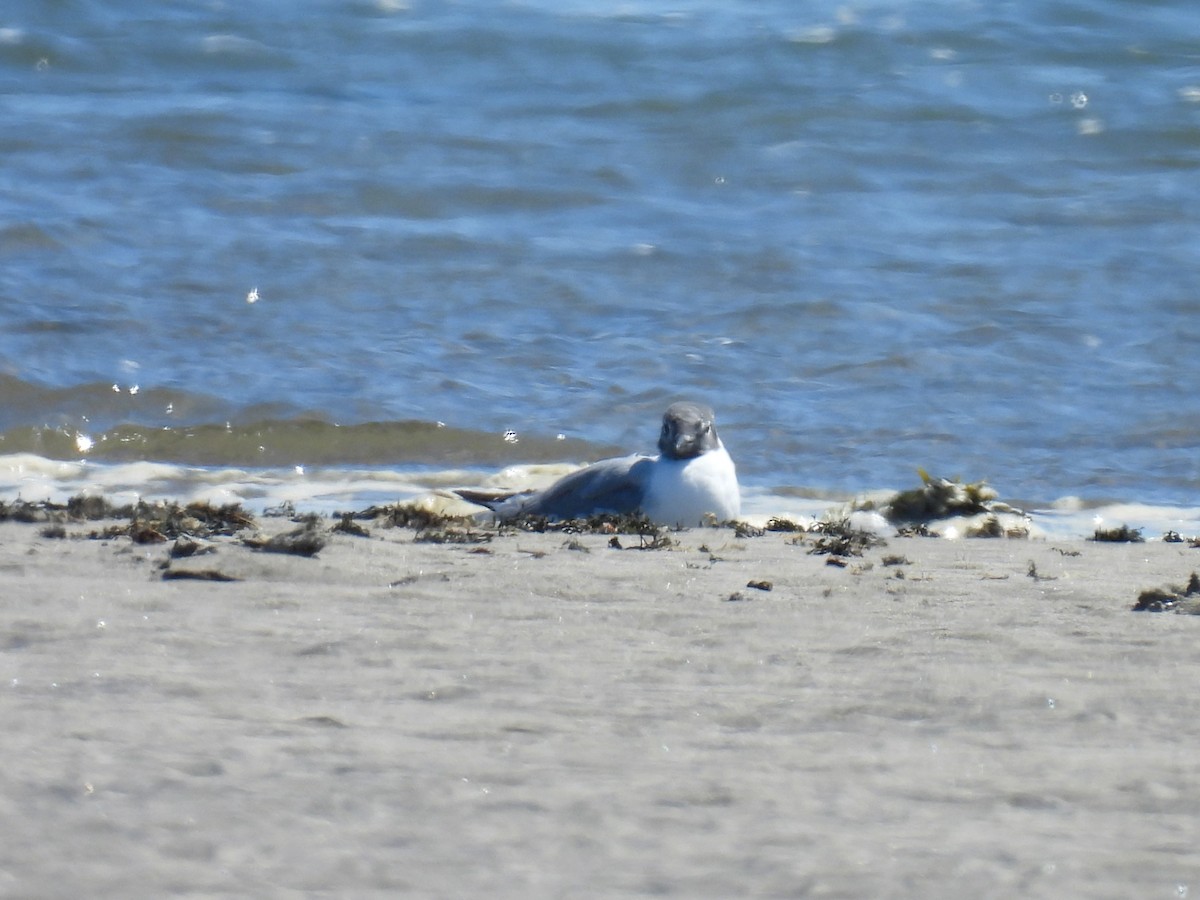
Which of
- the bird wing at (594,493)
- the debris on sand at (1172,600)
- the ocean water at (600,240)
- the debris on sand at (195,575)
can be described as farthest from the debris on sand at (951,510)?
the debris on sand at (195,575)

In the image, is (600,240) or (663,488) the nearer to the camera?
(663,488)

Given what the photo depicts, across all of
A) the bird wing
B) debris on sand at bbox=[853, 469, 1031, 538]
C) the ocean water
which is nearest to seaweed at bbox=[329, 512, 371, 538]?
the bird wing

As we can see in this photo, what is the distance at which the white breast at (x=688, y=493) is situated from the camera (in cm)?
526

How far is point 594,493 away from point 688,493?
0.98 ft

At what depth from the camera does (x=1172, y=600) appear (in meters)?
3.44

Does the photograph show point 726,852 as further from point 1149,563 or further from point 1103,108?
point 1103,108

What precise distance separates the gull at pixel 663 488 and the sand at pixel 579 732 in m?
1.31

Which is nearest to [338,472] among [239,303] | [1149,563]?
[239,303]

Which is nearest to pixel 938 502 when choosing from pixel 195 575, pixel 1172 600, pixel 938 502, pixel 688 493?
pixel 938 502

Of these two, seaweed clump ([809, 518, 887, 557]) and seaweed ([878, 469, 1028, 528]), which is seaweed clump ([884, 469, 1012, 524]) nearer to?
seaweed ([878, 469, 1028, 528])

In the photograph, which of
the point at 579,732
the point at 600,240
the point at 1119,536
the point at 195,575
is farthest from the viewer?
the point at 600,240

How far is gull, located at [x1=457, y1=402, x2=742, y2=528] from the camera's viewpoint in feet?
17.3

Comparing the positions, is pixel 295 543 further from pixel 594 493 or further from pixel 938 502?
pixel 938 502

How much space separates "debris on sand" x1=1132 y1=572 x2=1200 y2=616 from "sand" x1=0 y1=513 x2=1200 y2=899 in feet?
0.20
